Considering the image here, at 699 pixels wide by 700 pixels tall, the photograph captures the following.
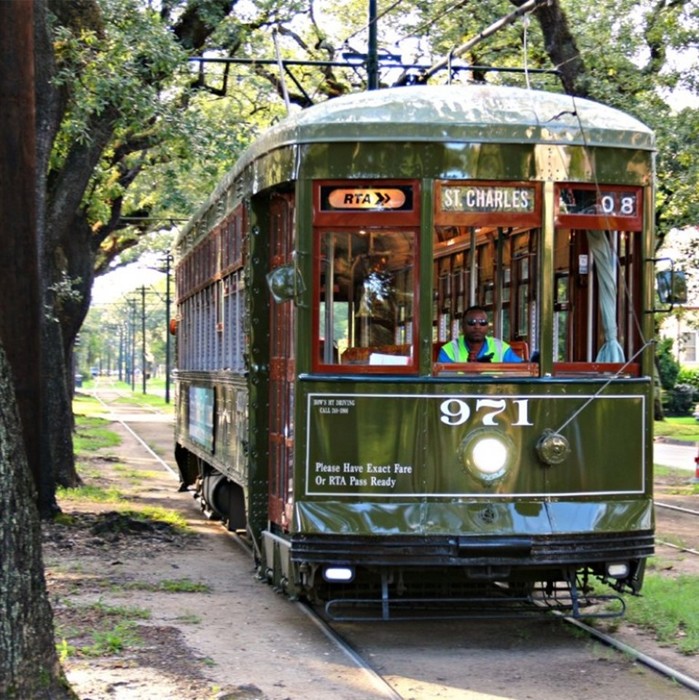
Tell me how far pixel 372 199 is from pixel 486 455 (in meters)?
1.75

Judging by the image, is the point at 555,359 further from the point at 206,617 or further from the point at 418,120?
the point at 206,617

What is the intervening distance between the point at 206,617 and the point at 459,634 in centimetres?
187

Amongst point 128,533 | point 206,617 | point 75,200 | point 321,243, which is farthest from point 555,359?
point 75,200

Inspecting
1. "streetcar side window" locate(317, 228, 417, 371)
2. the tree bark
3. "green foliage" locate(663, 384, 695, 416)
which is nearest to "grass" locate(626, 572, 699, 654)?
"streetcar side window" locate(317, 228, 417, 371)

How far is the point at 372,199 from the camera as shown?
815 centimetres

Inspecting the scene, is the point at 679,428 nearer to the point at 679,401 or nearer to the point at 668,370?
the point at 679,401

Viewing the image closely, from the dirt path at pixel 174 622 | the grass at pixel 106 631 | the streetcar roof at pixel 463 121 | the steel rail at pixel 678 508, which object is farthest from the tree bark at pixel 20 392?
the steel rail at pixel 678 508

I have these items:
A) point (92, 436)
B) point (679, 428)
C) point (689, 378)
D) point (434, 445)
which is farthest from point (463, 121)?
point (689, 378)

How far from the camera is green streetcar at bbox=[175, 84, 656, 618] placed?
26.3ft

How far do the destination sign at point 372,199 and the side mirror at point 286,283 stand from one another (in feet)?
1.47

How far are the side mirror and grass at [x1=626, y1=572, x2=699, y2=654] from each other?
10.8 feet

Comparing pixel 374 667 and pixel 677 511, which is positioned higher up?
pixel 374 667

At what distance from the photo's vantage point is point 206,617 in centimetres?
945

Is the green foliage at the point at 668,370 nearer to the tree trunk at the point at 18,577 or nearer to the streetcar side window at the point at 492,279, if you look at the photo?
the streetcar side window at the point at 492,279
